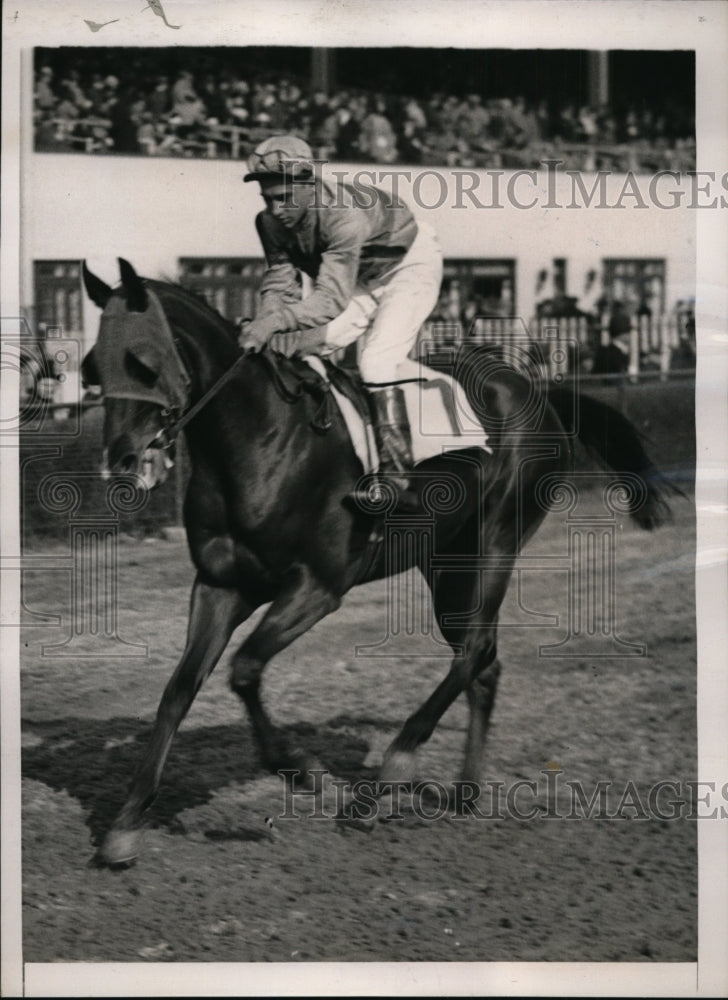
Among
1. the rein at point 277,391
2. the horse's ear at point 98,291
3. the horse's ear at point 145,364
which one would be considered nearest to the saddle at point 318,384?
the rein at point 277,391

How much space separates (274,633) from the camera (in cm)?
370

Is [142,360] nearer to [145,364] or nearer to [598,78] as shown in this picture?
[145,364]

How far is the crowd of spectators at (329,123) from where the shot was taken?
362 centimetres

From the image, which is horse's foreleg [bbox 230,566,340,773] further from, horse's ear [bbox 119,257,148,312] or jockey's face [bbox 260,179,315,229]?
jockey's face [bbox 260,179,315,229]

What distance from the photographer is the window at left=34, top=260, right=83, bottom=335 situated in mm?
3633

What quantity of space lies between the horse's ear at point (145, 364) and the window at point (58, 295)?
23 cm

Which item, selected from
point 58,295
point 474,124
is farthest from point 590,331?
point 58,295

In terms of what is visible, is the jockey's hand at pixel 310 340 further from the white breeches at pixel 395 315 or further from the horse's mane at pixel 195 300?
the horse's mane at pixel 195 300

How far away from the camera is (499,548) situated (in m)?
3.76

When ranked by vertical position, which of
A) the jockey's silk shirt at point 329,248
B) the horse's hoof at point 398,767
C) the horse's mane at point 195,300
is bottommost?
the horse's hoof at point 398,767

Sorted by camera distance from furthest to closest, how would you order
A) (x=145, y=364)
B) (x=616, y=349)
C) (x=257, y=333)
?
(x=616, y=349) → (x=257, y=333) → (x=145, y=364)

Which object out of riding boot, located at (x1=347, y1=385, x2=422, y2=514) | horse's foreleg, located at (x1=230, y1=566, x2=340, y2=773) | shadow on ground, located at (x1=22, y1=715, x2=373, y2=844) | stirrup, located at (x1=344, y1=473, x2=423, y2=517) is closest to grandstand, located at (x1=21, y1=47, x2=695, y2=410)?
riding boot, located at (x1=347, y1=385, x2=422, y2=514)

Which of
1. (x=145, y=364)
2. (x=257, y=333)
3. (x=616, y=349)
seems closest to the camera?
(x=145, y=364)

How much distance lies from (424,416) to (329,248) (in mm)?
621
